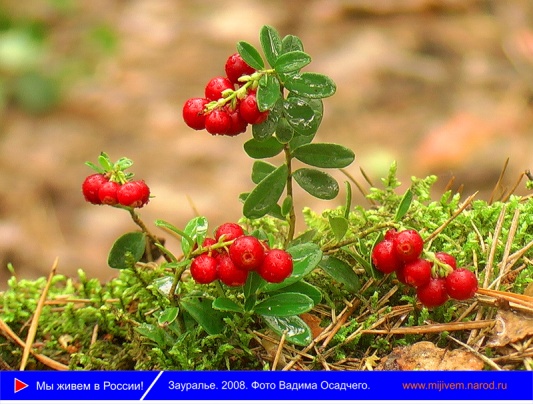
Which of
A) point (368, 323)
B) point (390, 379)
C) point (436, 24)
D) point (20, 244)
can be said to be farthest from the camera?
point (436, 24)

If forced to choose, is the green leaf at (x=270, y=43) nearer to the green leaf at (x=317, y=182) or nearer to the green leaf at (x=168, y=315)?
the green leaf at (x=317, y=182)

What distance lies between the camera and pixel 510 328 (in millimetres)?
1449

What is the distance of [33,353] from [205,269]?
A: 59 centimetres

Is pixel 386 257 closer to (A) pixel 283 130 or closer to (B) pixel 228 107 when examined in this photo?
(A) pixel 283 130

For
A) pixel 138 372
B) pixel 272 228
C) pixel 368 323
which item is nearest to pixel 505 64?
pixel 272 228

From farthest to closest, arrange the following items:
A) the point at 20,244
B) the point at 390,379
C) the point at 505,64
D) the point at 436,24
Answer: the point at 436,24, the point at 505,64, the point at 20,244, the point at 390,379

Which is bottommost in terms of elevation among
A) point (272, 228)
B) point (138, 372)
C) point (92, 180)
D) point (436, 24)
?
point (138, 372)

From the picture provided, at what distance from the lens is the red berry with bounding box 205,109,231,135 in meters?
1.35

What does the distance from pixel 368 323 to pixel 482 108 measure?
2.91 metres

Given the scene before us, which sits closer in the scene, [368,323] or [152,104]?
[368,323]

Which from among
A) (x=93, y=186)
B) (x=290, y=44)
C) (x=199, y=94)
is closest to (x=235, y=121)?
(x=290, y=44)

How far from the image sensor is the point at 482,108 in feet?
13.4

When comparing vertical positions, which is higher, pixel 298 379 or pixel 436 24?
pixel 436 24

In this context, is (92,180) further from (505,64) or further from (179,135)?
(505,64)
